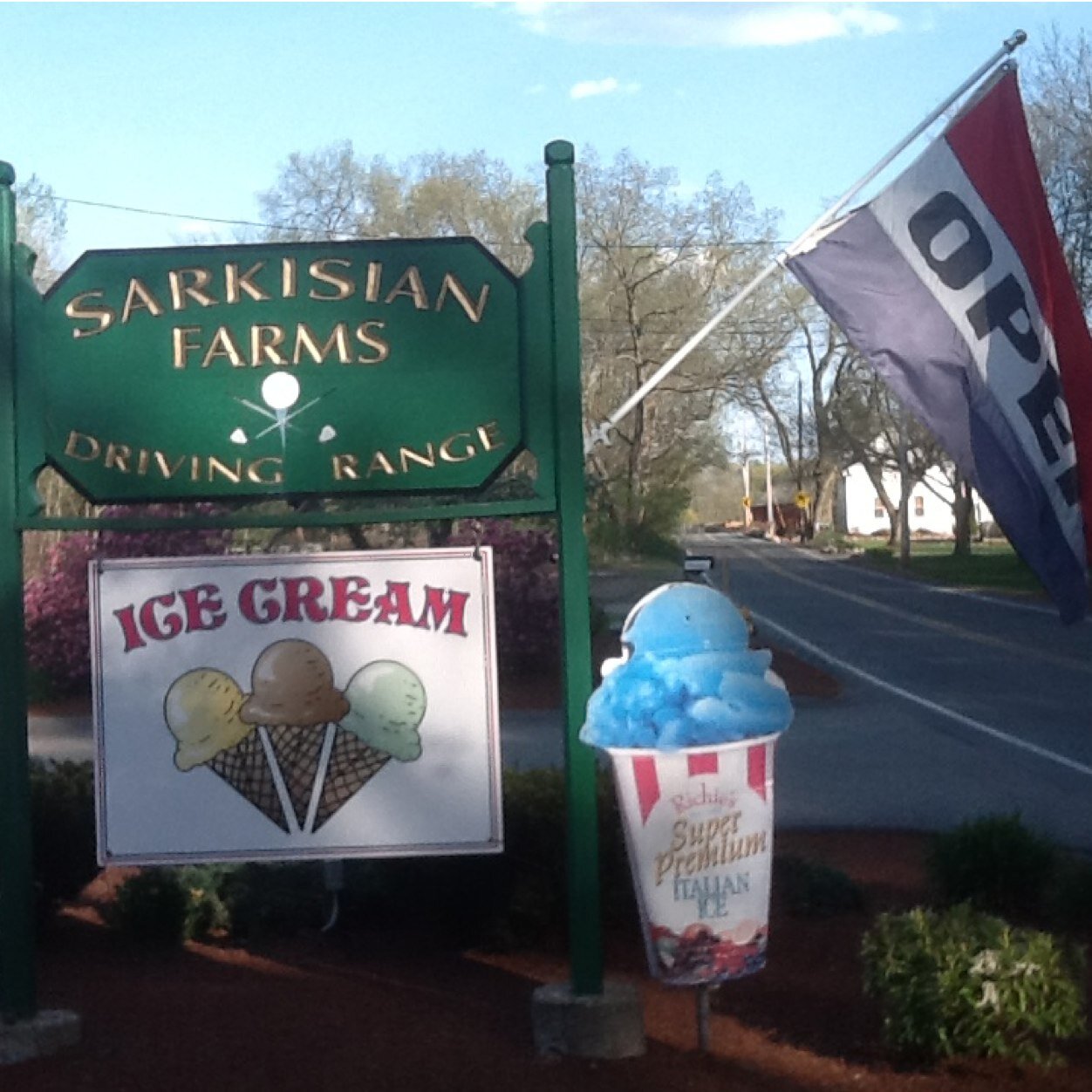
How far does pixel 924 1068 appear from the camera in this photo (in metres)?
5.14

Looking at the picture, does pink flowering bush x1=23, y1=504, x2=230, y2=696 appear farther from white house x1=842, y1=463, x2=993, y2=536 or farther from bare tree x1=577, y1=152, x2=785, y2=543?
white house x1=842, y1=463, x2=993, y2=536

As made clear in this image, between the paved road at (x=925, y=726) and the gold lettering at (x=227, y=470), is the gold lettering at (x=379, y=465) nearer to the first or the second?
the gold lettering at (x=227, y=470)

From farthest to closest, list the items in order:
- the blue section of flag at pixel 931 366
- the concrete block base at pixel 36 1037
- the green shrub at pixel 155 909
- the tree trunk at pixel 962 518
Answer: the tree trunk at pixel 962 518 < the green shrub at pixel 155 909 < the blue section of flag at pixel 931 366 < the concrete block base at pixel 36 1037

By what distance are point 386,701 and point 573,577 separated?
74 cm

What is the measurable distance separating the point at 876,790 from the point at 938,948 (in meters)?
8.11

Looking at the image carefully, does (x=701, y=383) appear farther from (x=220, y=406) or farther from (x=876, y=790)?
(x=220, y=406)

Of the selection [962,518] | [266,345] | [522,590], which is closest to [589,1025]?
[266,345]

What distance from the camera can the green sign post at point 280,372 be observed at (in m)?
5.60

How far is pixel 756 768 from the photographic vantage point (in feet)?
16.1

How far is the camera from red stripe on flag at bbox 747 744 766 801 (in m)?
4.90

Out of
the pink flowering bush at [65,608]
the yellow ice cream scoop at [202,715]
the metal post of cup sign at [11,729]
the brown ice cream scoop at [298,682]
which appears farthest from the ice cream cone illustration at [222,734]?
the pink flowering bush at [65,608]

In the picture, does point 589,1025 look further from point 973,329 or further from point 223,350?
point 973,329

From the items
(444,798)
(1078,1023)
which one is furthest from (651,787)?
(1078,1023)

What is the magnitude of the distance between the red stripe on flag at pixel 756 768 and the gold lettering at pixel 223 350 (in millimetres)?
2092
